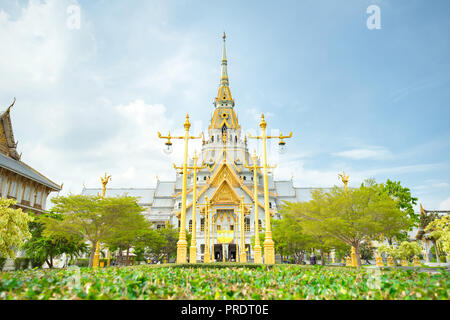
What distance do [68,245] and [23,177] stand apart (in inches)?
456

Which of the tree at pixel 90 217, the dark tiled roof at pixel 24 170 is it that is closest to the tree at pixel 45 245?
the tree at pixel 90 217

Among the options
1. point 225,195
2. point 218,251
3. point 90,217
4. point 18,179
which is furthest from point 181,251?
point 218,251

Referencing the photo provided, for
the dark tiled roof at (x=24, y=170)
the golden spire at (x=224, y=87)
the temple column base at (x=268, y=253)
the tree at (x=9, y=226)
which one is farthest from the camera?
the golden spire at (x=224, y=87)

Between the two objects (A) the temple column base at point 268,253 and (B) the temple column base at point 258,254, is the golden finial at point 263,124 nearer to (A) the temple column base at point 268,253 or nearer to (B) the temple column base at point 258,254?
(A) the temple column base at point 268,253

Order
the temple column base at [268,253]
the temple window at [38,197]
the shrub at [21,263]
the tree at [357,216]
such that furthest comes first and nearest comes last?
the temple window at [38,197] → the shrub at [21,263] → the tree at [357,216] → the temple column base at [268,253]

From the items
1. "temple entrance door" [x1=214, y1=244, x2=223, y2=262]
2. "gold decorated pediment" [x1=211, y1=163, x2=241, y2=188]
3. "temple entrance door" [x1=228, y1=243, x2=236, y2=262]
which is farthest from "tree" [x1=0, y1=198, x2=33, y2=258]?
"temple entrance door" [x1=228, y1=243, x2=236, y2=262]

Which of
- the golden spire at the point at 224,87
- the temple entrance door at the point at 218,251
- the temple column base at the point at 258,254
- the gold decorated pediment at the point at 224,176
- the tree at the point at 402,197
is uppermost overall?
the golden spire at the point at 224,87

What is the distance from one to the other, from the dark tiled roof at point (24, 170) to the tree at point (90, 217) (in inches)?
385

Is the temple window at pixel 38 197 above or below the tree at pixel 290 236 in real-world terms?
above

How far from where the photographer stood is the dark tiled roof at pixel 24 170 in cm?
2876

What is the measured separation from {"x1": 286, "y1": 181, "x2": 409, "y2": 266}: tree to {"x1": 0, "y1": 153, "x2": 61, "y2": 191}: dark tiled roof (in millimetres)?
28992

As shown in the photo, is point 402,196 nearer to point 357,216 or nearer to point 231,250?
point 357,216
